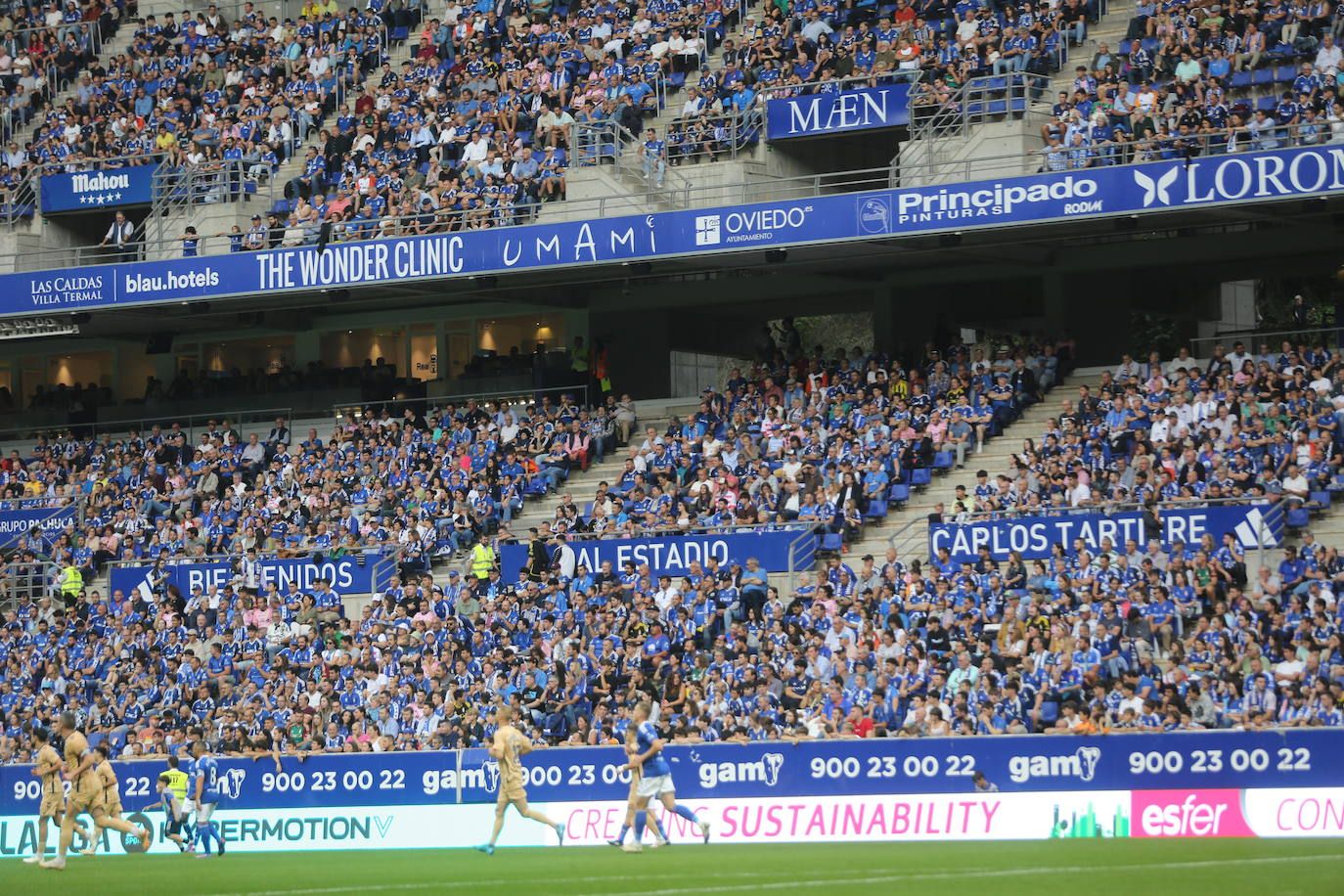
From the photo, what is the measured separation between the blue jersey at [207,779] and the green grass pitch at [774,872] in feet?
5.12

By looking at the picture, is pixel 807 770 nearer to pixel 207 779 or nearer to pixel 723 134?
pixel 207 779

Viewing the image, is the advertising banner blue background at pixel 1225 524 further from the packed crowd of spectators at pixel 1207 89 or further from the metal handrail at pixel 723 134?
the metal handrail at pixel 723 134

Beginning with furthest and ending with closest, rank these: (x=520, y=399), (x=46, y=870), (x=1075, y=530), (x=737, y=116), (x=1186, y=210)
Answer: (x=520, y=399) < (x=737, y=116) < (x=1186, y=210) < (x=1075, y=530) < (x=46, y=870)

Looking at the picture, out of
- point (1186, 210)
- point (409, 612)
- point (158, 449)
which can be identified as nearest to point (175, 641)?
point (409, 612)

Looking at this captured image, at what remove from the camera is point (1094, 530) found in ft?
88.4

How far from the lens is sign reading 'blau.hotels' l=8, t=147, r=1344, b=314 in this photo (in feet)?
94.5

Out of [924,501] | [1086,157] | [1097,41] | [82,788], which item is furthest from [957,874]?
[1097,41]

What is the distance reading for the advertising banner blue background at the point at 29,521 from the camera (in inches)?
1495

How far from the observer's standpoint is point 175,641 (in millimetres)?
32188

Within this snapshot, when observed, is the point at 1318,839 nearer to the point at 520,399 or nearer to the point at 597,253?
the point at 597,253

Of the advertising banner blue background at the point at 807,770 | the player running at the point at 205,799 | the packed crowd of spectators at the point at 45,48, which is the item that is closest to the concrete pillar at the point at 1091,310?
the advertising banner blue background at the point at 807,770

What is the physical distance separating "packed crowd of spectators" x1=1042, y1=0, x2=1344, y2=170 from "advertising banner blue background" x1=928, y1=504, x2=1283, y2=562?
5659mm

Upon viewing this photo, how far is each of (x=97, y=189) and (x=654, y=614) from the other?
60.8 ft

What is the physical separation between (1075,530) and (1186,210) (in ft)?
17.5
